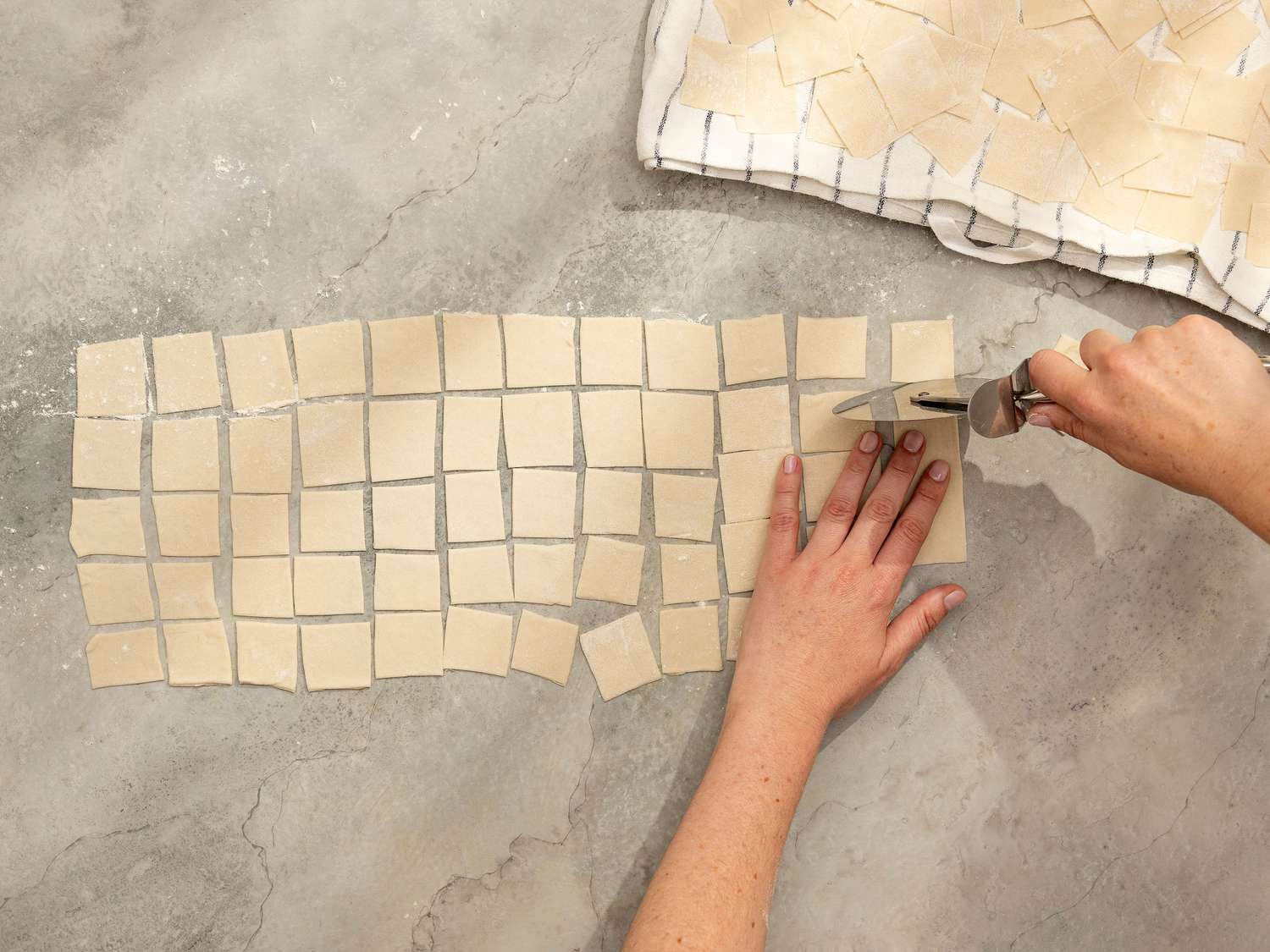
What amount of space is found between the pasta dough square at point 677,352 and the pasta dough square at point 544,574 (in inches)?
12.2

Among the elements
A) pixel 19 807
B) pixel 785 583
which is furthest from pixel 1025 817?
pixel 19 807

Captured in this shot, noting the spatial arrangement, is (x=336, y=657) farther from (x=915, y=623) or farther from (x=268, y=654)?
(x=915, y=623)

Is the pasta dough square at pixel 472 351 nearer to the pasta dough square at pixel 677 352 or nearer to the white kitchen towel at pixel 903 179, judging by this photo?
the pasta dough square at pixel 677 352

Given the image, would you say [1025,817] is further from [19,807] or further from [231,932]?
[19,807]

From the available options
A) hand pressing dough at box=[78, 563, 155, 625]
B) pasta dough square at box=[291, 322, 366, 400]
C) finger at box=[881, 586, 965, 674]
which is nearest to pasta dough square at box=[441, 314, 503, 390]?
pasta dough square at box=[291, 322, 366, 400]

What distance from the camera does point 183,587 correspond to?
1344mm

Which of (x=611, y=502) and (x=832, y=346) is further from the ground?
(x=832, y=346)

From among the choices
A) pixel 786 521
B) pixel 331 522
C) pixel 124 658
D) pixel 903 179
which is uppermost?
pixel 903 179

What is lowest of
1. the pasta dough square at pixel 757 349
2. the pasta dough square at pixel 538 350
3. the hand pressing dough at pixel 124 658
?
the hand pressing dough at pixel 124 658

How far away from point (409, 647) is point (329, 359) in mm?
472

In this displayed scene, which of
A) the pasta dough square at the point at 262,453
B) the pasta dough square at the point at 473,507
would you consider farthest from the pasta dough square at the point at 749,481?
the pasta dough square at the point at 262,453

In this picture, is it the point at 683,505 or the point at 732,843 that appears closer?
the point at 732,843

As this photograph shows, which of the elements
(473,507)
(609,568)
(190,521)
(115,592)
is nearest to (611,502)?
(609,568)

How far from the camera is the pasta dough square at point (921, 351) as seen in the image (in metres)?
1.33
